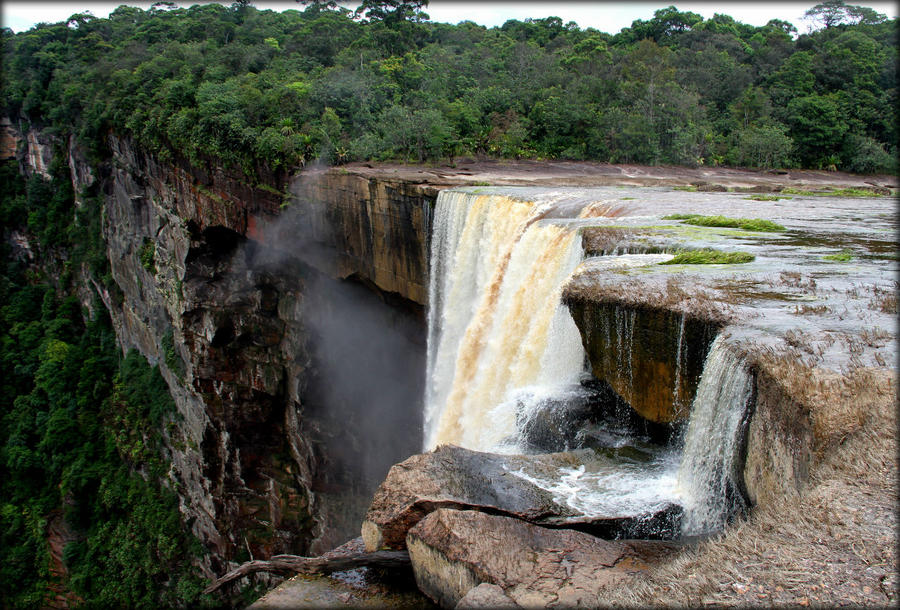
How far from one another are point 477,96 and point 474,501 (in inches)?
1010

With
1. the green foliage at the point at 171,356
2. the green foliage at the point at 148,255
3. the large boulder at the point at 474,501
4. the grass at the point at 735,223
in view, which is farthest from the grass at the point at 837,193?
the green foliage at the point at 148,255

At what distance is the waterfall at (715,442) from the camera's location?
597 centimetres

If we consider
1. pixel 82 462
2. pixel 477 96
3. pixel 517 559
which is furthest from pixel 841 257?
pixel 82 462

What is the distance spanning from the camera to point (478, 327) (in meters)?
12.4

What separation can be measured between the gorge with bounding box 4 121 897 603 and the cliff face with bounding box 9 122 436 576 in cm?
8

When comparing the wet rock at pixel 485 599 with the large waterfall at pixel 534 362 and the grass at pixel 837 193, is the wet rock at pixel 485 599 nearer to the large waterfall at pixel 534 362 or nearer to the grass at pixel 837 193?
the large waterfall at pixel 534 362

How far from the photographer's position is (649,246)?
388 inches

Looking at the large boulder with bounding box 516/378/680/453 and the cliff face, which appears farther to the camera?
the cliff face

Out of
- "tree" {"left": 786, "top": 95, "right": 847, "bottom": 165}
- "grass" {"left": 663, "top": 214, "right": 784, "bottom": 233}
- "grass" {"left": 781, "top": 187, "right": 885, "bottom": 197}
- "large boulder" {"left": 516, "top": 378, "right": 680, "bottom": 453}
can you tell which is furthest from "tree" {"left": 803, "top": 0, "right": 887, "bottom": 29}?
"large boulder" {"left": 516, "top": 378, "right": 680, "bottom": 453}

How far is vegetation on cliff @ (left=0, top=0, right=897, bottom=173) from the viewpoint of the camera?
961 inches

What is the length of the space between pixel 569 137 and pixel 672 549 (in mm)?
23966

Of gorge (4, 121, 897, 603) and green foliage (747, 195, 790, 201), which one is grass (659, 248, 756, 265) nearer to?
gorge (4, 121, 897, 603)

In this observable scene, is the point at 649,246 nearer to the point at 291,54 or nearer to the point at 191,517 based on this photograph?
the point at 191,517

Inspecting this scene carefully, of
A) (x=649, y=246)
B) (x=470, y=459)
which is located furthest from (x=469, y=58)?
(x=470, y=459)
